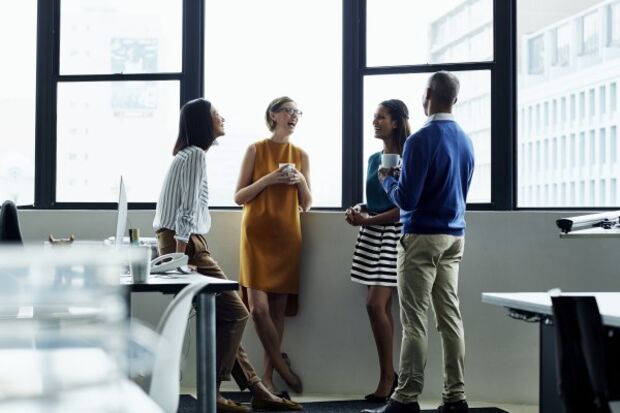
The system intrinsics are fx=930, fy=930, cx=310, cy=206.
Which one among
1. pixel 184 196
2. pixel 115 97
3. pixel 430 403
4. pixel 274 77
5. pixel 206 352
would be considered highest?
pixel 274 77

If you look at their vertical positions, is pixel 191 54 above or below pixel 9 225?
above

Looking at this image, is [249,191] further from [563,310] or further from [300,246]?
[563,310]

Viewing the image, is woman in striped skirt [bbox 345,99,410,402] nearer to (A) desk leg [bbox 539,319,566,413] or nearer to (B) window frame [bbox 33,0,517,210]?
(B) window frame [bbox 33,0,517,210]

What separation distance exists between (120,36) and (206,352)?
282cm

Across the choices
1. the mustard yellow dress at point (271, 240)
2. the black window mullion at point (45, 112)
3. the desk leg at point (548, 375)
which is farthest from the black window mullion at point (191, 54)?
the desk leg at point (548, 375)

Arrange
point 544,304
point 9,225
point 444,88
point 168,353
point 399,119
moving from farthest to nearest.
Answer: point 399,119 → point 444,88 → point 9,225 → point 544,304 → point 168,353

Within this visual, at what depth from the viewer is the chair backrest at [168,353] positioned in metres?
2.05

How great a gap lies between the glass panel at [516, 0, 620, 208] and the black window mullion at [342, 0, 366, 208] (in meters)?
0.91

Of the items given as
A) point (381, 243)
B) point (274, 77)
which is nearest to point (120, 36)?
point (274, 77)

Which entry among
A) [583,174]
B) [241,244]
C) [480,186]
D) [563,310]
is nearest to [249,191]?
[241,244]

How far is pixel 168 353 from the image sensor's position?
6.84 feet

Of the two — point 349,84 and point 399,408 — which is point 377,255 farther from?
point 349,84

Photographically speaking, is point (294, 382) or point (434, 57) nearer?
point (294, 382)

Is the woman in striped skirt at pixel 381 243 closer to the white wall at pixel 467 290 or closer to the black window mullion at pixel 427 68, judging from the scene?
the white wall at pixel 467 290
